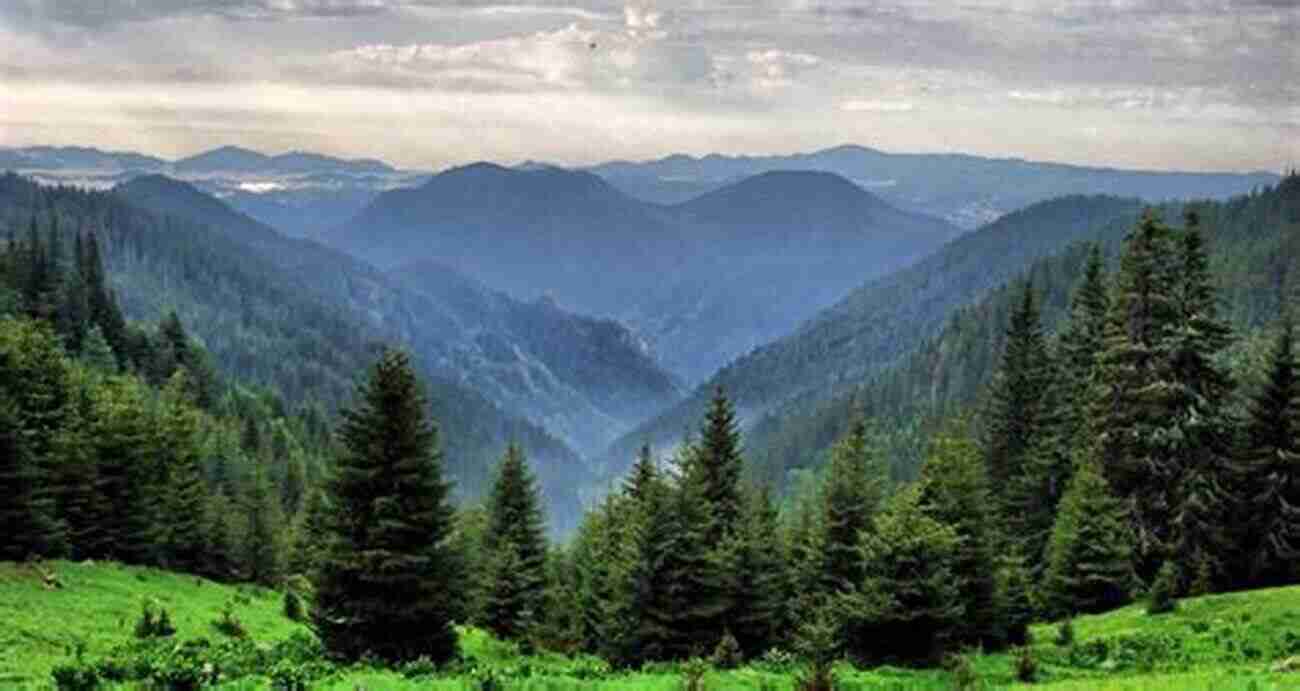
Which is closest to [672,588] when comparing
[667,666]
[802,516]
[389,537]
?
[667,666]

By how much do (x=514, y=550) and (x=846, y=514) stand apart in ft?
57.8

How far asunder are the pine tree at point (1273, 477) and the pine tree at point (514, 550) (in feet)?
95.6

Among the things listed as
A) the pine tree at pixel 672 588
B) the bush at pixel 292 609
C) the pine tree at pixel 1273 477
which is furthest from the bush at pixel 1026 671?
the bush at pixel 292 609

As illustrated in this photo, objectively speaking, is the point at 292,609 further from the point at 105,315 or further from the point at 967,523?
the point at 105,315

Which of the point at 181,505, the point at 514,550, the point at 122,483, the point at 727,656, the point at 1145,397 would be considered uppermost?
the point at 1145,397

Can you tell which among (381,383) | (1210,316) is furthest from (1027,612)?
(381,383)

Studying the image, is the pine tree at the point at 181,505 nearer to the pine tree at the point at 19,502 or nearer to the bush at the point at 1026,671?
the pine tree at the point at 19,502

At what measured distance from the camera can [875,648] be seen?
111ft

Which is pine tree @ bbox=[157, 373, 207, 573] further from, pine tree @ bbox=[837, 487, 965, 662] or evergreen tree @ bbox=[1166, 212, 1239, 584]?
evergreen tree @ bbox=[1166, 212, 1239, 584]

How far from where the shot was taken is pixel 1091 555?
50.2 metres

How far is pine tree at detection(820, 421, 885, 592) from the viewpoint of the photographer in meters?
42.9

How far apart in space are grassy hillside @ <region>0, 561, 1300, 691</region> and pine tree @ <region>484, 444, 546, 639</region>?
18.8 ft

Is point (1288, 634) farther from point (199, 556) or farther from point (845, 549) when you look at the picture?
point (199, 556)

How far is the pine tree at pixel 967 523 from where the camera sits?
36.9 metres
